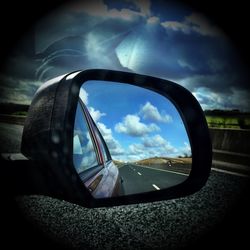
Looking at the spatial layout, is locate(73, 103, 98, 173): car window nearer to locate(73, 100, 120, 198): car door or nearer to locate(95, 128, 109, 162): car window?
locate(73, 100, 120, 198): car door

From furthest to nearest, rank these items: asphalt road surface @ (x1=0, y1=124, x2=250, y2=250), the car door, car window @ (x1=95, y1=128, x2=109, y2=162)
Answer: asphalt road surface @ (x1=0, y1=124, x2=250, y2=250), car window @ (x1=95, y1=128, x2=109, y2=162), the car door

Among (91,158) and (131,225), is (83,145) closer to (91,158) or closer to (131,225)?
(91,158)

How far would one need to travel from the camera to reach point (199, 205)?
5793mm

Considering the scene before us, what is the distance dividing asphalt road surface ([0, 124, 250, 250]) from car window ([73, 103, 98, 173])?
154 cm

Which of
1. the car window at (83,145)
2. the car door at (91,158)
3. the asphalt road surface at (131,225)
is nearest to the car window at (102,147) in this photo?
the car door at (91,158)

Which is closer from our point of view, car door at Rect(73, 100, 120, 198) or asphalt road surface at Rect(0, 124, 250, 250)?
car door at Rect(73, 100, 120, 198)

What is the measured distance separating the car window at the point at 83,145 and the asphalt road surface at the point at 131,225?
60.6 inches

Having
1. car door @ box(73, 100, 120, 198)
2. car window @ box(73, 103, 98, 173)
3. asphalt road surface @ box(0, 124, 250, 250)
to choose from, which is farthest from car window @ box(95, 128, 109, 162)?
asphalt road surface @ box(0, 124, 250, 250)

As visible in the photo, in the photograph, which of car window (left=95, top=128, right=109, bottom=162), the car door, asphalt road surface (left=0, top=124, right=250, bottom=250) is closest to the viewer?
the car door

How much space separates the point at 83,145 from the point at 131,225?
2857 mm

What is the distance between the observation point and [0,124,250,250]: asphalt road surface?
3.65 meters

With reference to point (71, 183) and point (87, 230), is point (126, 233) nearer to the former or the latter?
point (87, 230)

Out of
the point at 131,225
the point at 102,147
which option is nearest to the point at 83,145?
the point at 102,147

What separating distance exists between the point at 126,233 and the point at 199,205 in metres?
2.19
